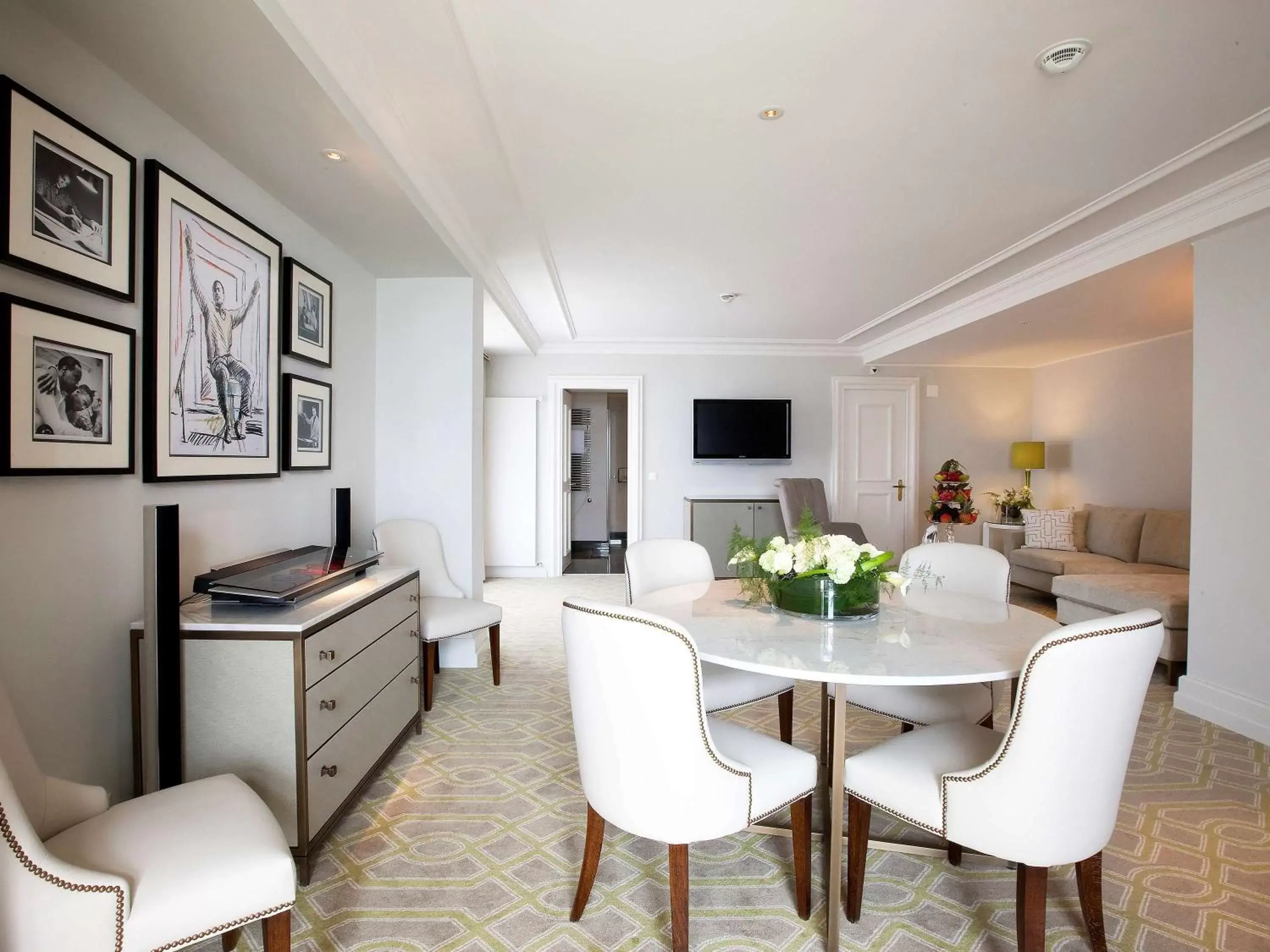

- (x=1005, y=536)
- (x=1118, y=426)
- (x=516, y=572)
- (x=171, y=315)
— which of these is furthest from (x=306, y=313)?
(x=1118, y=426)

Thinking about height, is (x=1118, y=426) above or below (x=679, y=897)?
above

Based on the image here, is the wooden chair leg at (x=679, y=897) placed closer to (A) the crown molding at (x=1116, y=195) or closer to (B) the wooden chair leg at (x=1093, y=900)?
(B) the wooden chair leg at (x=1093, y=900)

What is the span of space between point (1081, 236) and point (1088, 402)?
3404mm

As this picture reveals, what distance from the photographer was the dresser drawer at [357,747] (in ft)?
6.09

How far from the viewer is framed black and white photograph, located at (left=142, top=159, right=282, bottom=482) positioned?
1861 millimetres

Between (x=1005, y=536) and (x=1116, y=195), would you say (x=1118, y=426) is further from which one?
(x=1116, y=195)

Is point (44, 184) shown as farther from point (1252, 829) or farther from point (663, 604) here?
point (1252, 829)

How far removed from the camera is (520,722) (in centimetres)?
300

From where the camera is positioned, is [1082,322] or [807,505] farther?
[807,505]

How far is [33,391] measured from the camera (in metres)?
1.49

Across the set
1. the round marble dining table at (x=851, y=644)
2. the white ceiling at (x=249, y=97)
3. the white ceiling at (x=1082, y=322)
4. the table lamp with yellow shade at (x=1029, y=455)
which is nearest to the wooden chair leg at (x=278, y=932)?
the round marble dining table at (x=851, y=644)

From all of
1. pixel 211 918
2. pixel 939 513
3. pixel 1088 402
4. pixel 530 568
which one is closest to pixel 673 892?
pixel 211 918

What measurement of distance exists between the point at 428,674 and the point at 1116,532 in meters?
5.42

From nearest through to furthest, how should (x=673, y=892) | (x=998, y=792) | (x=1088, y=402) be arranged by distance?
1. (x=998, y=792)
2. (x=673, y=892)
3. (x=1088, y=402)
